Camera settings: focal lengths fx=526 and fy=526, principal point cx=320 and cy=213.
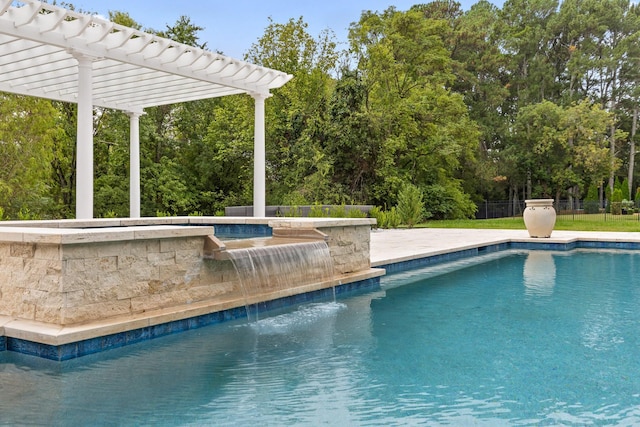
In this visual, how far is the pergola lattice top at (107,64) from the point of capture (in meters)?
8.46

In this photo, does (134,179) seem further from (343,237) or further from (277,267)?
(277,267)

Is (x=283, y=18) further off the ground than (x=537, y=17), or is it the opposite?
(x=537, y=17)

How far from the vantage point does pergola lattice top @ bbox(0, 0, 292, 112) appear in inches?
333

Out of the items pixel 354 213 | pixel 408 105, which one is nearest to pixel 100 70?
pixel 354 213

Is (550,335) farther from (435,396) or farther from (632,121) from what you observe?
(632,121)

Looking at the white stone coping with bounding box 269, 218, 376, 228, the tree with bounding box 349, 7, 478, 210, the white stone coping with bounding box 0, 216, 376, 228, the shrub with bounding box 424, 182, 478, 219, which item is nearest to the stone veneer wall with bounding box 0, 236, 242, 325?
the white stone coping with bounding box 269, 218, 376, 228

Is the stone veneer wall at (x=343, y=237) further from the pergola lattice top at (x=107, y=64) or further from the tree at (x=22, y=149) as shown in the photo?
the tree at (x=22, y=149)

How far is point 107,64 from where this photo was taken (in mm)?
10477

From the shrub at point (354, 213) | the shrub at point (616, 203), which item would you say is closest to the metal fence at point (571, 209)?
the shrub at point (616, 203)

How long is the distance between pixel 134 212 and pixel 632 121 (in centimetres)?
3348

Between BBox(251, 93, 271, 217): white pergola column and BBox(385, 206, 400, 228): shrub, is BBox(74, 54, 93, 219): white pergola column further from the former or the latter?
BBox(385, 206, 400, 228): shrub

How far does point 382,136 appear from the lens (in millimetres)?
21109

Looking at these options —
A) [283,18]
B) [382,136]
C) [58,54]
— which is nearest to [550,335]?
[58,54]

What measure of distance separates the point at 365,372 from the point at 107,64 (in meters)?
9.08
